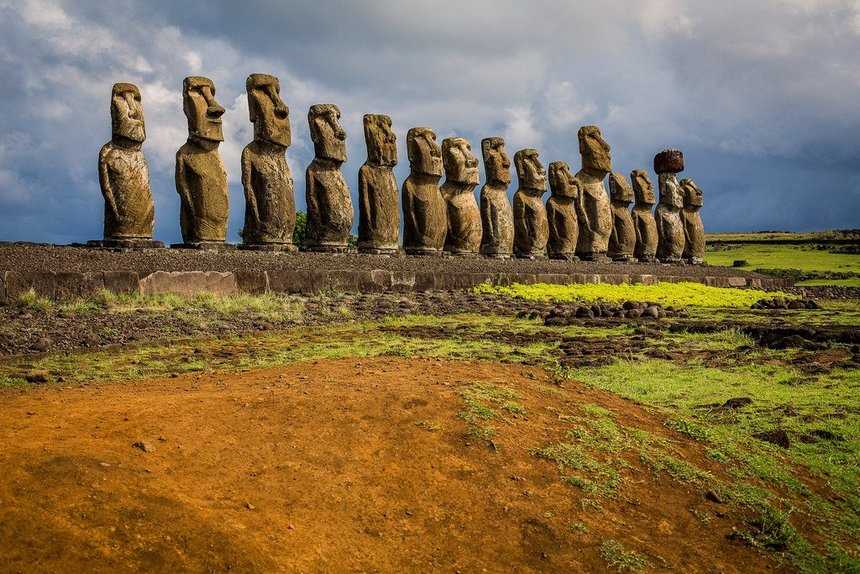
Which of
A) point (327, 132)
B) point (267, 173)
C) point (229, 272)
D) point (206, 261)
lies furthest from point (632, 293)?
point (206, 261)

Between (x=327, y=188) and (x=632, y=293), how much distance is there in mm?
7574

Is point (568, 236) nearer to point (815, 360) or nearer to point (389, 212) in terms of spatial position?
point (389, 212)

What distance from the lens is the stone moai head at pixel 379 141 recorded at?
56.7ft

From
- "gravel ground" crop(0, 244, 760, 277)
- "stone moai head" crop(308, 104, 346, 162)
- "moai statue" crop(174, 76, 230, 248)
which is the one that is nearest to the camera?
"gravel ground" crop(0, 244, 760, 277)

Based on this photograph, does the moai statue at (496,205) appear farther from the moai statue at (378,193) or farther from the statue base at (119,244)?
the statue base at (119,244)

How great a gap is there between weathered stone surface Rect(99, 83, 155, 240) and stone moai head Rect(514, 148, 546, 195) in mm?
11732

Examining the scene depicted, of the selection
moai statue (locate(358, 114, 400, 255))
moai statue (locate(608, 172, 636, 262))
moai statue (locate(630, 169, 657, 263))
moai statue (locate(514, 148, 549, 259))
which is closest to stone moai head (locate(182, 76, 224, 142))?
moai statue (locate(358, 114, 400, 255))

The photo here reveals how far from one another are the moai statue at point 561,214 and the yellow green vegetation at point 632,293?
2998mm

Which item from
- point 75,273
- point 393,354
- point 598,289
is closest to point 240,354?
point 393,354

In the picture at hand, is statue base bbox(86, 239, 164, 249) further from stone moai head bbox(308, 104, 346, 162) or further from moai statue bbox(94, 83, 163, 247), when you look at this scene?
stone moai head bbox(308, 104, 346, 162)

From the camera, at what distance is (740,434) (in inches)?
215

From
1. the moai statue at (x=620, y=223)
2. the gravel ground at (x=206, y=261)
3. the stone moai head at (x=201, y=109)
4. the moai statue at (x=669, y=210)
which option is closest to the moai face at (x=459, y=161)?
the gravel ground at (x=206, y=261)

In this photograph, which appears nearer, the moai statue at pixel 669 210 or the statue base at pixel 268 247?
the statue base at pixel 268 247

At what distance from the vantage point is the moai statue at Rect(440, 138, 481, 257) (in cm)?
1962
